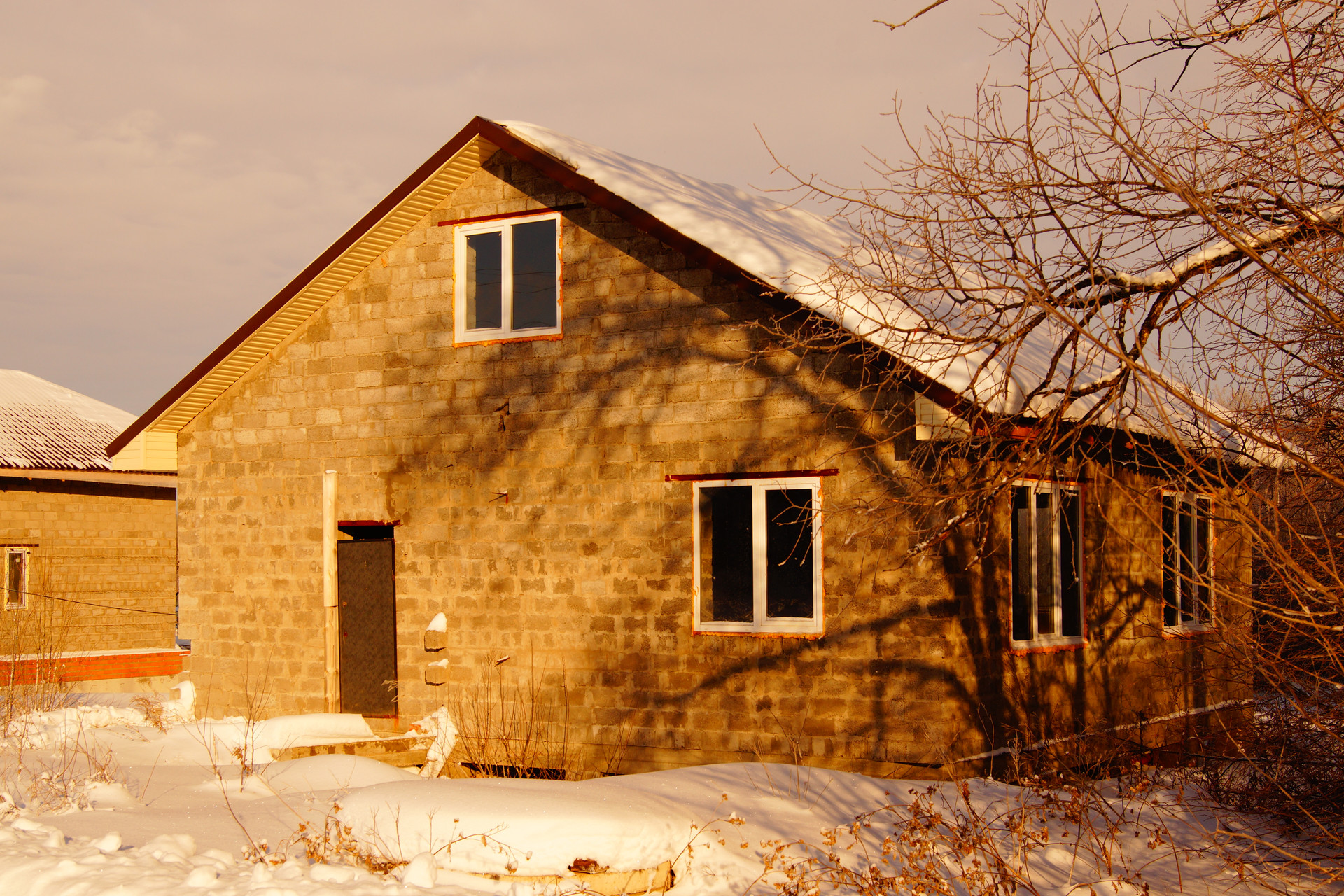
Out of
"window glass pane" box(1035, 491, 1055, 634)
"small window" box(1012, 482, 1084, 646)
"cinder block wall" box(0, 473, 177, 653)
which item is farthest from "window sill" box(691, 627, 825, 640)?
"cinder block wall" box(0, 473, 177, 653)

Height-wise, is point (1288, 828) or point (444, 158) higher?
point (444, 158)

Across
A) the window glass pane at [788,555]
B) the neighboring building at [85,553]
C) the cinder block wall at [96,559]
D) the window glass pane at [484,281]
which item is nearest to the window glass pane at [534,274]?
the window glass pane at [484,281]

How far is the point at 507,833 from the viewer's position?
6.38 m

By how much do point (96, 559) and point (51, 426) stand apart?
328 cm

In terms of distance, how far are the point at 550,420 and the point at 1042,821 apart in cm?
596

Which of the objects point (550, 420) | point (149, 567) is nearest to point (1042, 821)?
point (550, 420)

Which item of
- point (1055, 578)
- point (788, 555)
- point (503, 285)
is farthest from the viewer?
point (503, 285)

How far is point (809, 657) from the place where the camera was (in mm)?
9477

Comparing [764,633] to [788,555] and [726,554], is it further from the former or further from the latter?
[726,554]

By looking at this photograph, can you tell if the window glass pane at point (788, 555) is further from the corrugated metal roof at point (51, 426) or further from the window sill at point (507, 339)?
the corrugated metal roof at point (51, 426)

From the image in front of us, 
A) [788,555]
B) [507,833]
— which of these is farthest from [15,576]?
[507,833]

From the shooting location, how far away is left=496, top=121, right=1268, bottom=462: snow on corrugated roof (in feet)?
23.4

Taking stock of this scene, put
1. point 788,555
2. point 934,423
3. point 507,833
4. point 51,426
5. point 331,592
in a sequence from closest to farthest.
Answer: point 507,833
point 934,423
point 788,555
point 331,592
point 51,426

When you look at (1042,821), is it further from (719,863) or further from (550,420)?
(550,420)
